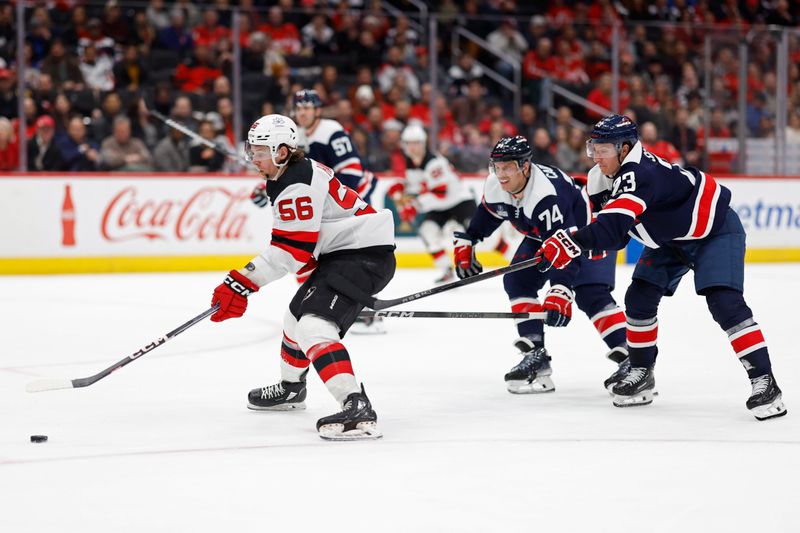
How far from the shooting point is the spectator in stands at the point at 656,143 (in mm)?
11547

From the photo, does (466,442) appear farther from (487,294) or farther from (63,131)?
(63,131)

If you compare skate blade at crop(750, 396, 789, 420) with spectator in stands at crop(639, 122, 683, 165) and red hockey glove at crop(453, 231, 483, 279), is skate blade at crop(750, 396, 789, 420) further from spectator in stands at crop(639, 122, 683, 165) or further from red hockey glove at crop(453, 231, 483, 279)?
spectator in stands at crop(639, 122, 683, 165)

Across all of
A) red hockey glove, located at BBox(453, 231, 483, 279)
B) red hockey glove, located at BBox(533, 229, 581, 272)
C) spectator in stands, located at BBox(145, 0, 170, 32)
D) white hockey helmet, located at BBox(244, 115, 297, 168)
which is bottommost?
red hockey glove, located at BBox(453, 231, 483, 279)

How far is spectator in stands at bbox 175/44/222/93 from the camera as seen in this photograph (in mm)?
10383

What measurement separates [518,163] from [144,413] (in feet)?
5.55

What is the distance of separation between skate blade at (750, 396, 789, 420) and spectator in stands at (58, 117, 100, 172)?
288 inches

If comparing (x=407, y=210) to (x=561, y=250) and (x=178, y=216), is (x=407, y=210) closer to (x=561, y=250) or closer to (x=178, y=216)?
(x=178, y=216)

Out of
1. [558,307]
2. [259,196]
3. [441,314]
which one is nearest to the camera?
[441,314]

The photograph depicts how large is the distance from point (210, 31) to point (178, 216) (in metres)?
1.76

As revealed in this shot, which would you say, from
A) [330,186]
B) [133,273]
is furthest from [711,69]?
[330,186]

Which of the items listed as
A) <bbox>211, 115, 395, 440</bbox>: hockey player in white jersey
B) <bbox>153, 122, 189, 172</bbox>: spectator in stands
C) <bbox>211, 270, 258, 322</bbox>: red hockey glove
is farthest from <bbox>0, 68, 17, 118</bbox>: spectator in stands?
<bbox>211, 270, 258, 322</bbox>: red hockey glove

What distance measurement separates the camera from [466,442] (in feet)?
12.1

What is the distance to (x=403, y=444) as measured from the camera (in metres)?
3.66

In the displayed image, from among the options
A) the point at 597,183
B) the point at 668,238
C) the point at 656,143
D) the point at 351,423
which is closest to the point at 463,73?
the point at 656,143
